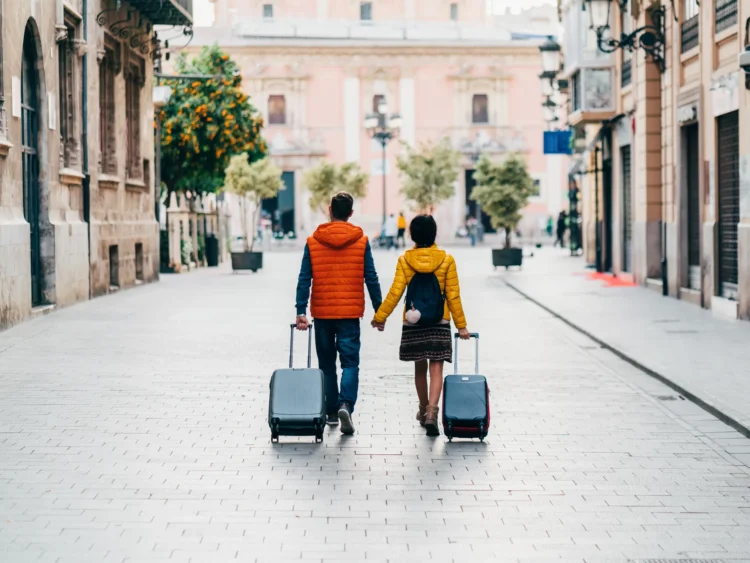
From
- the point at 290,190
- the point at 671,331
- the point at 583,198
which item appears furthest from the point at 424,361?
the point at 290,190

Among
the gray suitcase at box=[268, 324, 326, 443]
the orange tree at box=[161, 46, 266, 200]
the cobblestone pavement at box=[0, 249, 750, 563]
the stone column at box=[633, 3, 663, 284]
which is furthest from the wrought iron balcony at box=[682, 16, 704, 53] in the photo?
the orange tree at box=[161, 46, 266, 200]

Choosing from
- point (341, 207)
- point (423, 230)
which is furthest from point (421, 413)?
point (341, 207)

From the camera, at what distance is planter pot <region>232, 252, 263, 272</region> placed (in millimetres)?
35281

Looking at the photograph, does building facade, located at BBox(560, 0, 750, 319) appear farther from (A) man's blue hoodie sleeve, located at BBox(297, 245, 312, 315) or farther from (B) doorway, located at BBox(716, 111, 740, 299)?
(A) man's blue hoodie sleeve, located at BBox(297, 245, 312, 315)

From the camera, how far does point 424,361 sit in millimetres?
9172

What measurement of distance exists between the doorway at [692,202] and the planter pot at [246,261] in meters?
15.0

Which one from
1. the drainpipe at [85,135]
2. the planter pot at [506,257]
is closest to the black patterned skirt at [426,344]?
the drainpipe at [85,135]

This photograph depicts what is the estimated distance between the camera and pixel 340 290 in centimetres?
905

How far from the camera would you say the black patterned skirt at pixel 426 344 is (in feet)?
29.5

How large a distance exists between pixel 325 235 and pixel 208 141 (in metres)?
29.4

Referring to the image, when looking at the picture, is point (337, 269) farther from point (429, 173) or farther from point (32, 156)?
point (429, 173)

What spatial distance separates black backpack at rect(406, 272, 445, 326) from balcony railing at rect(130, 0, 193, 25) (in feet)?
64.4

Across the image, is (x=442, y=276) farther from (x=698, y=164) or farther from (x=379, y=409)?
(x=698, y=164)

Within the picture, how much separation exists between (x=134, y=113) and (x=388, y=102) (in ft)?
127
